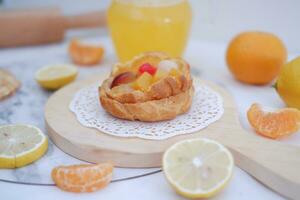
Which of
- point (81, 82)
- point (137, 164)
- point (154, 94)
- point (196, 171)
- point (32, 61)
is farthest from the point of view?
point (32, 61)

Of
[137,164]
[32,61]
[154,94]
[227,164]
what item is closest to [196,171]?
[227,164]

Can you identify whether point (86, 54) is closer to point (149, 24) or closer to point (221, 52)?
point (149, 24)

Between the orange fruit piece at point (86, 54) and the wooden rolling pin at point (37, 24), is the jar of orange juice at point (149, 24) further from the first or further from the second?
the wooden rolling pin at point (37, 24)

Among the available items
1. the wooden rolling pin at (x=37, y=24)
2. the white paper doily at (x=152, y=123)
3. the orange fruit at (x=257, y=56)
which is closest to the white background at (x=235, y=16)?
the wooden rolling pin at (x=37, y=24)

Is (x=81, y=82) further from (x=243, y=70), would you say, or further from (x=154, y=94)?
(x=243, y=70)

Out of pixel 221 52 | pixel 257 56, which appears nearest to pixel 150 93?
pixel 257 56

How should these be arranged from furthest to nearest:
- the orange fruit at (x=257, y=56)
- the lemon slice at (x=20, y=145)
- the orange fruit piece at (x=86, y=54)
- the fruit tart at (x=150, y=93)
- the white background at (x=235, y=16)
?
1. the white background at (x=235, y=16)
2. the orange fruit piece at (x=86, y=54)
3. the orange fruit at (x=257, y=56)
4. the fruit tart at (x=150, y=93)
5. the lemon slice at (x=20, y=145)
